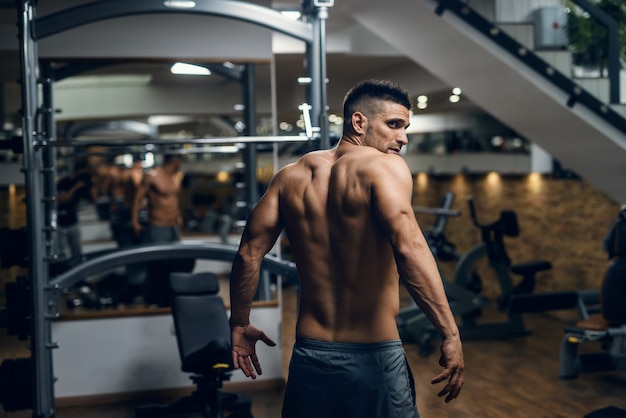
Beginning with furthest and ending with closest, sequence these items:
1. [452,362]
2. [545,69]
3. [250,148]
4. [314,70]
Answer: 1. [250,148]
2. [545,69]
3. [314,70]
4. [452,362]

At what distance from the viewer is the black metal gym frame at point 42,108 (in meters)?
3.76

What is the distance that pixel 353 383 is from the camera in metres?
2.37

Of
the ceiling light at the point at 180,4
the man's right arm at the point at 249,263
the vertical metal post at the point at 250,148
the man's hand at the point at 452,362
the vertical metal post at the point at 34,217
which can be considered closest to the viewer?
the man's hand at the point at 452,362

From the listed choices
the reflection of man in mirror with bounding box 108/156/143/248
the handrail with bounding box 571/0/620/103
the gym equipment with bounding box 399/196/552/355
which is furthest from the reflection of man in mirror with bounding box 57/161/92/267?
the handrail with bounding box 571/0/620/103

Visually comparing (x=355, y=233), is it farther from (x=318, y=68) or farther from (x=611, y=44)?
(x=611, y=44)

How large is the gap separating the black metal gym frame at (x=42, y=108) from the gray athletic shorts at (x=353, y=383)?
1678mm

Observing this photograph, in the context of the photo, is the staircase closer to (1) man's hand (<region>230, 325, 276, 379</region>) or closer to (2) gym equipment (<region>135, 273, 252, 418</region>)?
(2) gym equipment (<region>135, 273, 252, 418</region>)

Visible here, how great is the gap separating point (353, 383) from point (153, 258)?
237 centimetres

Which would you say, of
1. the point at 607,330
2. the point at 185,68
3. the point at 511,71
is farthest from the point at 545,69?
the point at 185,68

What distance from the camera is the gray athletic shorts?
2.37m

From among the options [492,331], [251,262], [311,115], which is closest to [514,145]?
[492,331]

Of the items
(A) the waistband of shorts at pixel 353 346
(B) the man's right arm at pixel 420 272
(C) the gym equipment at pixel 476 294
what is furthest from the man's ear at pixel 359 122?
(C) the gym equipment at pixel 476 294

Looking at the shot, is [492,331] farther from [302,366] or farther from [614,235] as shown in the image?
[302,366]

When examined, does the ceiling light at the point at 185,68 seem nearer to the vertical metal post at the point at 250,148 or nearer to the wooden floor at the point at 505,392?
the vertical metal post at the point at 250,148
